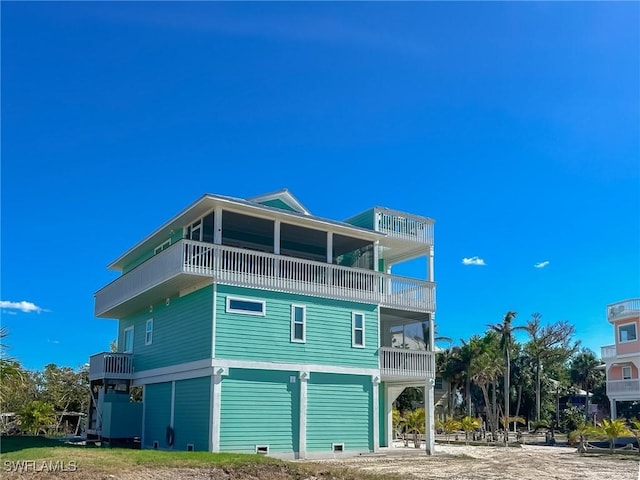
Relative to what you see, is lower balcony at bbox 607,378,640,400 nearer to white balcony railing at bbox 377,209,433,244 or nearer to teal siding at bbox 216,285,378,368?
white balcony railing at bbox 377,209,433,244

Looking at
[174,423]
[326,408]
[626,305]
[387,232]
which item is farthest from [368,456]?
[626,305]

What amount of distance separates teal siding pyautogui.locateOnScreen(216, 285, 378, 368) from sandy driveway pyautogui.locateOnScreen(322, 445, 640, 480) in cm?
352

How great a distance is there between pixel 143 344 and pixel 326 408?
8.17m

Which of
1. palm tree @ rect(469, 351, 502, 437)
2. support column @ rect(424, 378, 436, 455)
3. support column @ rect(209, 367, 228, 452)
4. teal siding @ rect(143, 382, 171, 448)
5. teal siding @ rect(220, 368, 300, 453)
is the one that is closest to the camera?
support column @ rect(209, 367, 228, 452)

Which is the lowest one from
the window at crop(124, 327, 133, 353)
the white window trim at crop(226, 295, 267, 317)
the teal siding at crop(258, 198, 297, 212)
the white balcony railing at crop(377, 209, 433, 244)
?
the window at crop(124, 327, 133, 353)

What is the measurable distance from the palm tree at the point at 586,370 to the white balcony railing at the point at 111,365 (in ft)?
166

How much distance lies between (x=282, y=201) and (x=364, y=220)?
3402 mm

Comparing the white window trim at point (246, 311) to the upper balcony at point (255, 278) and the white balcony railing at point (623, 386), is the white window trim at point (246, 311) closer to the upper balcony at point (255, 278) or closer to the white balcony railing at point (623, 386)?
the upper balcony at point (255, 278)

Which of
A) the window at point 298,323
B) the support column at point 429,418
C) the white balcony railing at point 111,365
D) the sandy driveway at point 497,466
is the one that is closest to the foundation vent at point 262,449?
the sandy driveway at point 497,466

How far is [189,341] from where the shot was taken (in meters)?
22.9

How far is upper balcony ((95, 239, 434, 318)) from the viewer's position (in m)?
21.7

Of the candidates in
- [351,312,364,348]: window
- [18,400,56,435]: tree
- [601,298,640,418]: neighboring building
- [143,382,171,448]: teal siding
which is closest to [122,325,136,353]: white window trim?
[143,382,171,448]: teal siding

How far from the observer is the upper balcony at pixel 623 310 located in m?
45.8

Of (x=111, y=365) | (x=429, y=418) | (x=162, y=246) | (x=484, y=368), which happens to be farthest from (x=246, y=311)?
(x=484, y=368)
